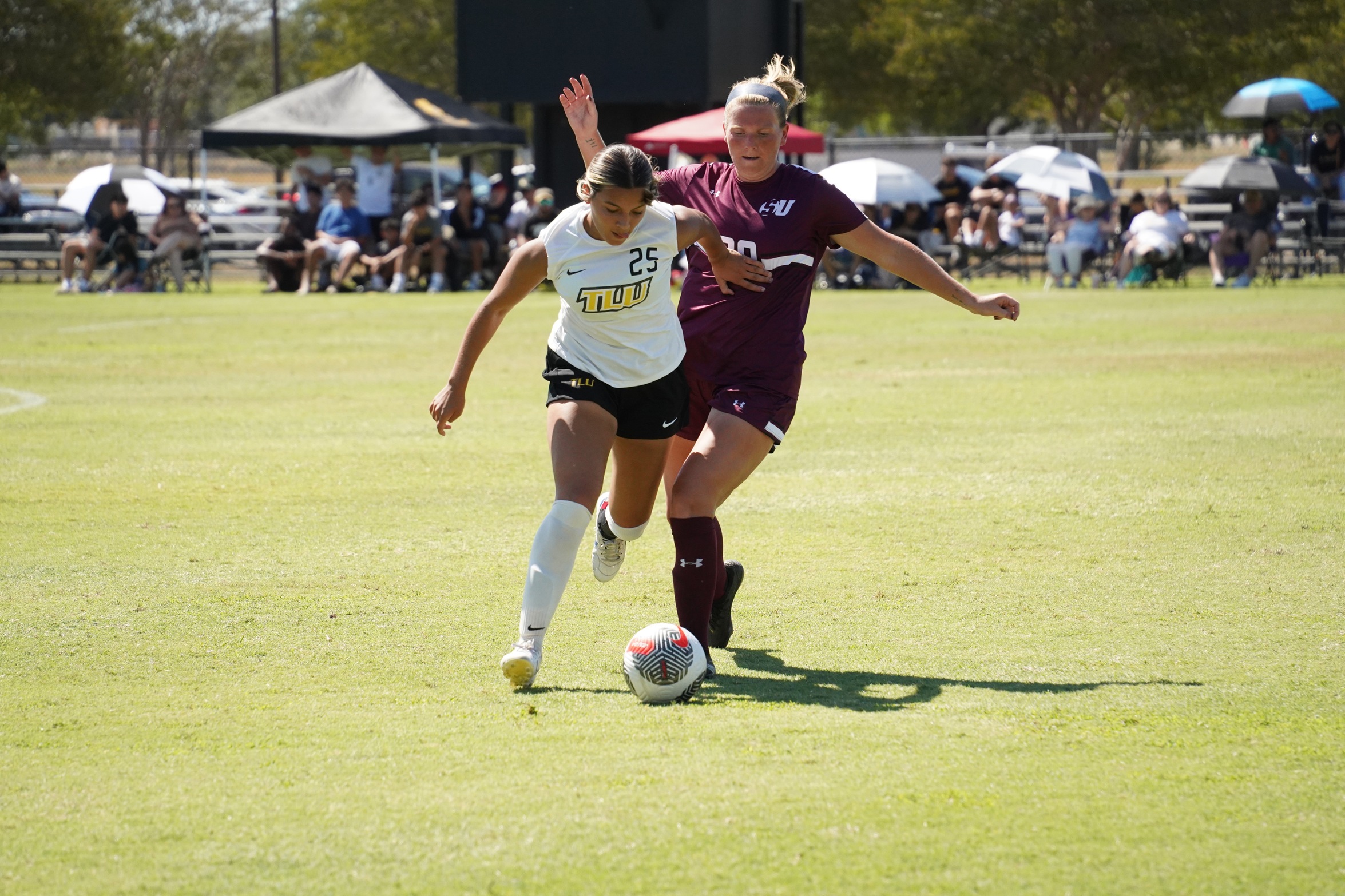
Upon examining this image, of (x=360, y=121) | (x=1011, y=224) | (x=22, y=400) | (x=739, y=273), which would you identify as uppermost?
(x=360, y=121)

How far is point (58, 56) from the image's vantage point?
1768 inches

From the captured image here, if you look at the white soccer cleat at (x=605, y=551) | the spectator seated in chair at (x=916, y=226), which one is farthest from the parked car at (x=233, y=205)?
the white soccer cleat at (x=605, y=551)

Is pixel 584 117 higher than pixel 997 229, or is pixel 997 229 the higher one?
pixel 997 229

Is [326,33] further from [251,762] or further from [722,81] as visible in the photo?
[251,762]

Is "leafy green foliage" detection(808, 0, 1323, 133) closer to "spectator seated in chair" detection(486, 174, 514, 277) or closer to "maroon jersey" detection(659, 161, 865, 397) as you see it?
"spectator seated in chair" detection(486, 174, 514, 277)

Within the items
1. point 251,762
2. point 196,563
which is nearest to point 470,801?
point 251,762

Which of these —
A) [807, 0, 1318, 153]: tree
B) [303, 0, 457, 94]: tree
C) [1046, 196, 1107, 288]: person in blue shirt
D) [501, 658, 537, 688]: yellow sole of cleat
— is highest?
[303, 0, 457, 94]: tree

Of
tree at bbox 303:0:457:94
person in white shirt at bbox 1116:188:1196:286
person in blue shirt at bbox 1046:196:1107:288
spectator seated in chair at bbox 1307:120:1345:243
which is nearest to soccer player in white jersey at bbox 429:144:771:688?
person in white shirt at bbox 1116:188:1196:286

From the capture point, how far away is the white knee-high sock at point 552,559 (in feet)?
16.6

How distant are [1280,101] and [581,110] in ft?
81.2

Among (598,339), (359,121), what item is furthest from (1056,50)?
(598,339)

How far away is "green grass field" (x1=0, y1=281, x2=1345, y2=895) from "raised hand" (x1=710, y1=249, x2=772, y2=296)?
1.30 meters

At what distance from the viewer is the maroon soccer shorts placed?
18.4ft

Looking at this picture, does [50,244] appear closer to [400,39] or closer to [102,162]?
[400,39]
